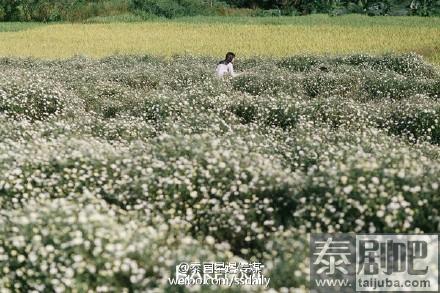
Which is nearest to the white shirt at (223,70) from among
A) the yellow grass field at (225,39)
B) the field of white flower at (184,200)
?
the field of white flower at (184,200)

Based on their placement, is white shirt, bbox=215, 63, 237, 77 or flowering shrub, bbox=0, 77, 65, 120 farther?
white shirt, bbox=215, 63, 237, 77

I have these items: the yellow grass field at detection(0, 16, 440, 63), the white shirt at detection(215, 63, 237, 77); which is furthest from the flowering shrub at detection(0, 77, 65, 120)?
the yellow grass field at detection(0, 16, 440, 63)

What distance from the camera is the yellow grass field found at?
3462cm

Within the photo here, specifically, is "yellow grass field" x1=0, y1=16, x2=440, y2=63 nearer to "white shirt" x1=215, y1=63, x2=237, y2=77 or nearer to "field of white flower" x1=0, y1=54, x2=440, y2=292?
"white shirt" x1=215, y1=63, x2=237, y2=77

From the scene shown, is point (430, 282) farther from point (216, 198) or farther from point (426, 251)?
point (216, 198)

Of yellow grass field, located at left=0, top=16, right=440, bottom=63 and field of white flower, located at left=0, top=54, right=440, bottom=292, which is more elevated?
yellow grass field, located at left=0, top=16, right=440, bottom=63

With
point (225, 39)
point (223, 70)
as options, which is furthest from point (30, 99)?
point (225, 39)

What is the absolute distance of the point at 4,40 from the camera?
139ft

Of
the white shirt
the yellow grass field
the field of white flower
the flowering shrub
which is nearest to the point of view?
the field of white flower

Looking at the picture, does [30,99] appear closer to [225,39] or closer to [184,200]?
[184,200]

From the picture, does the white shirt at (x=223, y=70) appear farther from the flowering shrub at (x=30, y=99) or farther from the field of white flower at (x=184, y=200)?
the field of white flower at (x=184, y=200)

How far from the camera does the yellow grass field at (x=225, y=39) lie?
3462 cm

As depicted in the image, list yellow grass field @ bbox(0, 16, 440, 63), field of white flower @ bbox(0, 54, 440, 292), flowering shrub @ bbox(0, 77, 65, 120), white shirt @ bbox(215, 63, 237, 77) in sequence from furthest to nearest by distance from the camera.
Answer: yellow grass field @ bbox(0, 16, 440, 63) → white shirt @ bbox(215, 63, 237, 77) → flowering shrub @ bbox(0, 77, 65, 120) → field of white flower @ bbox(0, 54, 440, 292)

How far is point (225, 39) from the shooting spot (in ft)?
131
